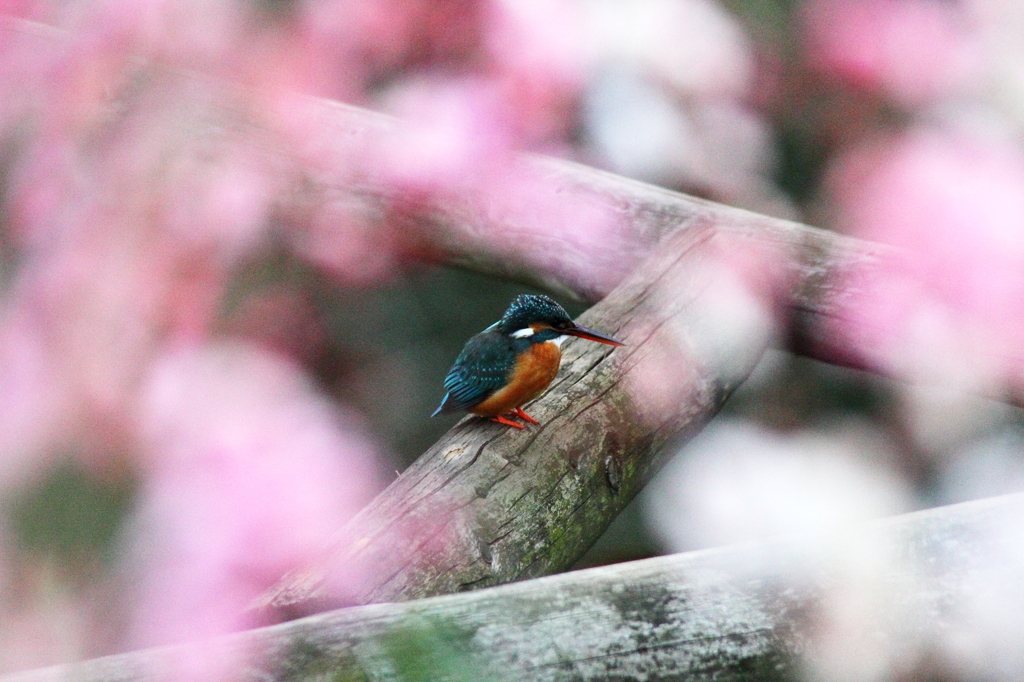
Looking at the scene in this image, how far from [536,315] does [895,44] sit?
130cm

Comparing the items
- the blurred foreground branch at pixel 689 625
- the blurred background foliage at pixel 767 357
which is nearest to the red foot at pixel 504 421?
the blurred foreground branch at pixel 689 625

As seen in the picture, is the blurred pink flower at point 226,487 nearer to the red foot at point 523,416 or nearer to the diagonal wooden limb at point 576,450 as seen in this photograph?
the diagonal wooden limb at point 576,450

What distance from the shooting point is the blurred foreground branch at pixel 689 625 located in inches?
29.6

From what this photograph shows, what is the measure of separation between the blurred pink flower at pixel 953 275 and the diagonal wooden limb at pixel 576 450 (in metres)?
0.21

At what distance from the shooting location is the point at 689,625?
789 millimetres

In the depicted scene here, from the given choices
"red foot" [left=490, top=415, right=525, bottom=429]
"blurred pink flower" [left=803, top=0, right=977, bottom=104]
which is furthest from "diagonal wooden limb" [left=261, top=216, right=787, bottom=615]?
"blurred pink flower" [left=803, top=0, right=977, bottom=104]

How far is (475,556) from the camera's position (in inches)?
40.9

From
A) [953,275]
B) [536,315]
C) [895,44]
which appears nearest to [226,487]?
[536,315]

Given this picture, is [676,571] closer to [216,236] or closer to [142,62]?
[216,236]

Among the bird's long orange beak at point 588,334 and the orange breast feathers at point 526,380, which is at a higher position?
the bird's long orange beak at point 588,334

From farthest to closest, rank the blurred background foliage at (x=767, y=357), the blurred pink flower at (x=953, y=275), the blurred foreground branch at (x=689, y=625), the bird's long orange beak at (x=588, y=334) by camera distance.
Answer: the blurred background foliage at (x=767, y=357)
the blurred pink flower at (x=953, y=275)
the bird's long orange beak at (x=588, y=334)
the blurred foreground branch at (x=689, y=625)

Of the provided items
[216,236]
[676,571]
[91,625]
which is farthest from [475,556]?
[216,236]

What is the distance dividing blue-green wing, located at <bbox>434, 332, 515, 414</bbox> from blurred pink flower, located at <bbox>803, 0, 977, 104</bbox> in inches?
52.3

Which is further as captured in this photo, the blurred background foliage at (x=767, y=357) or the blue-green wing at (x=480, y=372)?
the blurred background foliage at (x=767, y=357)
